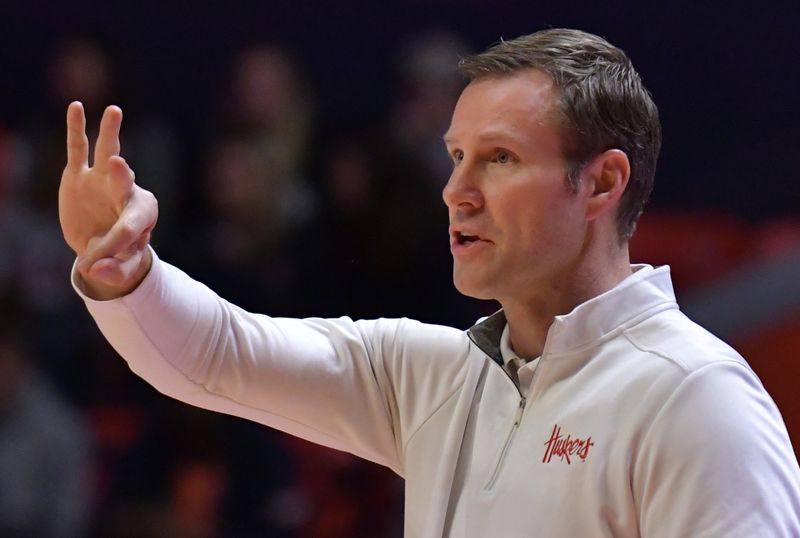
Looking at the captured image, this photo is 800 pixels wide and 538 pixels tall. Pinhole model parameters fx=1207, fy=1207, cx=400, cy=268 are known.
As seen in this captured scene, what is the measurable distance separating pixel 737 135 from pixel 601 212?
3.40 metres

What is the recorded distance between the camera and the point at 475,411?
276cm

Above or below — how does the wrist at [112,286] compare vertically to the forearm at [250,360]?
above

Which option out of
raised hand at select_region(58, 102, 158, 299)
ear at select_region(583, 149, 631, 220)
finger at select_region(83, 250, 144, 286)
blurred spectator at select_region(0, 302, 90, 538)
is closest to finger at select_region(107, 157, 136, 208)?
raised hand at select_region(58, 102, 158, 299)

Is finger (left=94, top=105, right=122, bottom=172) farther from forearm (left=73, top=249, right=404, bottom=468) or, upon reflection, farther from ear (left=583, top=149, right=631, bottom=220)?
ear (left=583, top=149, right=631, bottom=220)

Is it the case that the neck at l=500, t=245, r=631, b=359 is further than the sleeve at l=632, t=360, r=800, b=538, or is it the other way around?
the neck at l=500, t=245, r=631, b=359

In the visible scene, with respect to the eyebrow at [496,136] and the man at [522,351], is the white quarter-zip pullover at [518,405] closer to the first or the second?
the man at [522,351]

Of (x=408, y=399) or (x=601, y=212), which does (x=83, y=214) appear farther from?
(x=601, y=212)

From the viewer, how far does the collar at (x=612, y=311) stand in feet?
8.44

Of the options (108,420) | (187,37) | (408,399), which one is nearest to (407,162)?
(187,37)

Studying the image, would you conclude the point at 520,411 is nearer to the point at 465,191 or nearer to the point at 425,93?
the point at 465,191

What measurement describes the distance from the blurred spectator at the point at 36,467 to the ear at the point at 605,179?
380cm

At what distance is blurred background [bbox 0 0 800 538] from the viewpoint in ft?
18.9

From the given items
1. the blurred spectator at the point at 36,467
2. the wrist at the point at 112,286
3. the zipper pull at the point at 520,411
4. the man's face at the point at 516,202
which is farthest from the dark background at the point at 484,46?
the wrist at the point at 112,286

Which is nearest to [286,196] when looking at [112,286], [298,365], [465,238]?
[298,365]
